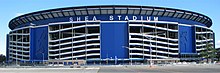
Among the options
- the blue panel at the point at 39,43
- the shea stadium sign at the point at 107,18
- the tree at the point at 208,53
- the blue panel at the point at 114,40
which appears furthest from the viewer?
the blue panel at the point at 39,43

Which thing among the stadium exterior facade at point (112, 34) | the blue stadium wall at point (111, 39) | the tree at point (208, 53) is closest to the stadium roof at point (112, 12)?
the stadium exterior facade at point (112, 34)

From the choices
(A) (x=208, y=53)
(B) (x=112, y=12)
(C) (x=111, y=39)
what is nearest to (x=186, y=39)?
(A) (x=208, y=53)

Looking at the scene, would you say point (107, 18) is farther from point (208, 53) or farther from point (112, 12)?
point (208, 53)

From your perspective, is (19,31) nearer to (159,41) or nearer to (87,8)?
(87,8)

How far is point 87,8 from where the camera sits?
140 metres

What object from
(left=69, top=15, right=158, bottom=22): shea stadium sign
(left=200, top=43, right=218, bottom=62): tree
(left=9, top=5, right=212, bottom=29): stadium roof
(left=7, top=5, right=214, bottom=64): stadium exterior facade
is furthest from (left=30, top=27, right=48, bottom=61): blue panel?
(left=200, top=43, right=218, bottom=62): tree

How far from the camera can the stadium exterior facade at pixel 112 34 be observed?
5728 inches

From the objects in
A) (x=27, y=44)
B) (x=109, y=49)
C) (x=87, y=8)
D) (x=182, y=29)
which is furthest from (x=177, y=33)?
(x=27, y=44)

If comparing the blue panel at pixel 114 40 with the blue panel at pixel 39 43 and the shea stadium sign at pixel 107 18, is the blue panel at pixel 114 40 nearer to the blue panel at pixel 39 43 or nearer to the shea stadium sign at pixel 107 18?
the shea stadium sign at pixel 107 18

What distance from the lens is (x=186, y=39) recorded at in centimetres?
15662

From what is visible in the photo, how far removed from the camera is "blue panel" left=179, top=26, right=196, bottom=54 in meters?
155

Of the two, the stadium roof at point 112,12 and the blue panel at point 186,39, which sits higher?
the stadium roof at point 112,12

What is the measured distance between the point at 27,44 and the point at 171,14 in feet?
207

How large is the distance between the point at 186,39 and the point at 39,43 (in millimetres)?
61798
